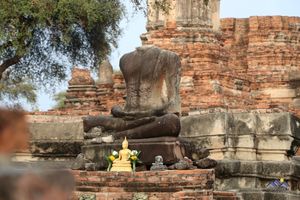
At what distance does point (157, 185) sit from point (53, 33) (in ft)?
34.2

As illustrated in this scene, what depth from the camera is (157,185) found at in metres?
7.34

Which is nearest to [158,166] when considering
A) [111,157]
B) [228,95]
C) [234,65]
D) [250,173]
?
[111,157]

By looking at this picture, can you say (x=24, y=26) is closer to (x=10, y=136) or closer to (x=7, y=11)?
(x=7, y=11)

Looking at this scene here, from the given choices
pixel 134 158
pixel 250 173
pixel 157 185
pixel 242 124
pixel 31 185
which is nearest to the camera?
pixel 31 185

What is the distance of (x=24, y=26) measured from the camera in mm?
16469

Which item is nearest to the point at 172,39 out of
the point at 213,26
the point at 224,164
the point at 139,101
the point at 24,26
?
the point at 213,26

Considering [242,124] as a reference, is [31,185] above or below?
below

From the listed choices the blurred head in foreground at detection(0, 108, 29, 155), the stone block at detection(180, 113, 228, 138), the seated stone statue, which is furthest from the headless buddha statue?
the blurred head in foreground at detection(0, 108, 29, 155)

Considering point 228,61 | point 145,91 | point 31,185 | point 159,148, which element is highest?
point 228,61

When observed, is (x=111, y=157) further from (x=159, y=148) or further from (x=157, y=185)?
(x=157, y=185)

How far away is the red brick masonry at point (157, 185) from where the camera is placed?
729 cm

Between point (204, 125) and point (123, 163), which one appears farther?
point (204, 125)

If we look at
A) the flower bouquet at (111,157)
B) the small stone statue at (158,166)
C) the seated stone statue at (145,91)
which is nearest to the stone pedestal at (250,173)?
the seated stone statue at (145,91)

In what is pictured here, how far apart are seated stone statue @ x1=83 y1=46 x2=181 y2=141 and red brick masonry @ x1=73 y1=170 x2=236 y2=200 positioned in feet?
2.76
